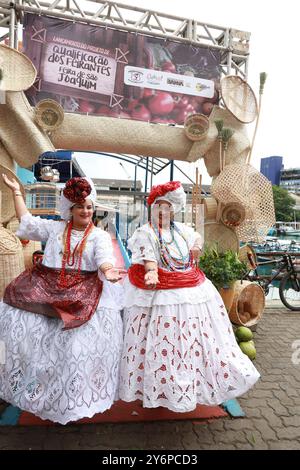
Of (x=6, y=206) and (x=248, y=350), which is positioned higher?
(x=6, y=206)

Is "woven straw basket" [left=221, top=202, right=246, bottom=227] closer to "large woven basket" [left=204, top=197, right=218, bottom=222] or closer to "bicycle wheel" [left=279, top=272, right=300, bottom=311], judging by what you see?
"large woven basket" [left=204, top=197, right=218, bottom=222]

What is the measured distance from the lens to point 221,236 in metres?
4.55

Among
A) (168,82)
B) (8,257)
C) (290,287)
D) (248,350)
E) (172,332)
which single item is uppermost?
(168,82)

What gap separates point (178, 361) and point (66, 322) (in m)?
0.81

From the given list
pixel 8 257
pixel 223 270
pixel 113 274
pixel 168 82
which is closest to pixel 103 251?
pixel 113 274

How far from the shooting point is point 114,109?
4.84 meters

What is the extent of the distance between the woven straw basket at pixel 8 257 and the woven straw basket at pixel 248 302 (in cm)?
273

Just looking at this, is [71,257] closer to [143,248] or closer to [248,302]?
[143,248]

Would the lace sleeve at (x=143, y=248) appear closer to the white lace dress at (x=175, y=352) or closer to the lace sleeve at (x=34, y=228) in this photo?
the white lace dress at (x=175, y=352)

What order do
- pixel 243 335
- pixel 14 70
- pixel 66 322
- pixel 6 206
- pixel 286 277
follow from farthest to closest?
pixel 286 277 < pixel 6 206 < pixel 14 70 < pixel 243 335 < pixel 66 322

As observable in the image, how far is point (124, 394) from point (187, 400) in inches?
17.2
